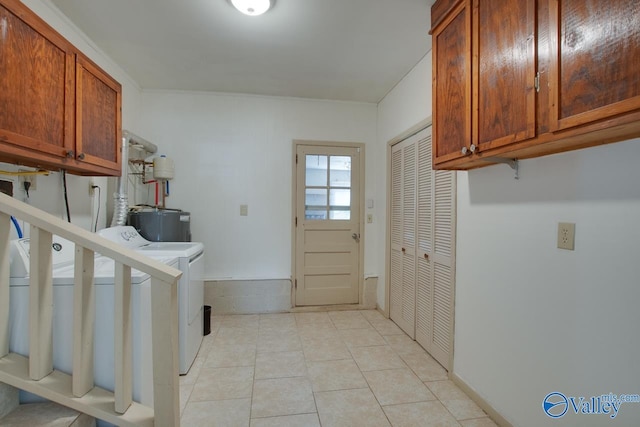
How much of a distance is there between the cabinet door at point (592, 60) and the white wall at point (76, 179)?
269cm

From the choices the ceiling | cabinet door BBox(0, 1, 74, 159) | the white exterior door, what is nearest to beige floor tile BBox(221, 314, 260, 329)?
the white exterior door

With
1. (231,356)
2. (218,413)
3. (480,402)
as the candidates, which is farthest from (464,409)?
(231,356)

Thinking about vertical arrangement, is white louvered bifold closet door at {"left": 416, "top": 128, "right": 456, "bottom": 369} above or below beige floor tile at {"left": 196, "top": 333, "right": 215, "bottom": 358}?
above

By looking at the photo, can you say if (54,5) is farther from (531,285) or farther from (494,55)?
(531,285)

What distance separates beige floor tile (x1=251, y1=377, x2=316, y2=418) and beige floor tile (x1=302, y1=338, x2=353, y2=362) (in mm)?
329

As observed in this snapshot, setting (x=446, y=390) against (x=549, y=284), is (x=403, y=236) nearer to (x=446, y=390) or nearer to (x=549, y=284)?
(x=446, y=390)

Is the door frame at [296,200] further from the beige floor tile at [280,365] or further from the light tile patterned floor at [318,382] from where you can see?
the beige floor tile at [280,365]

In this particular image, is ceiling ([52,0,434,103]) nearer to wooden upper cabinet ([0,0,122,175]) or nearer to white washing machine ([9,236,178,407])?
wooden upper cabinet ([0,0,122,175])

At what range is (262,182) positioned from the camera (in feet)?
11.0

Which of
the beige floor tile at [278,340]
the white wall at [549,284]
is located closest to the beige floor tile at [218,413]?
the beige floor tile at [278,340]

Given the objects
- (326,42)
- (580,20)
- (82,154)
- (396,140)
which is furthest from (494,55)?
(82,154)

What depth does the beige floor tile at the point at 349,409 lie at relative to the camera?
164 cm

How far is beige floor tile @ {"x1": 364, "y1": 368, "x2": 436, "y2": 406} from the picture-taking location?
6.07ft

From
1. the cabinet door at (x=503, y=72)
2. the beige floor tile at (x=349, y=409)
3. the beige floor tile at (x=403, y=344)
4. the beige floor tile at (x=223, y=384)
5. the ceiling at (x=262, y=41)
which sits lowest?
the beige floor tile at (x=349, y=409)
